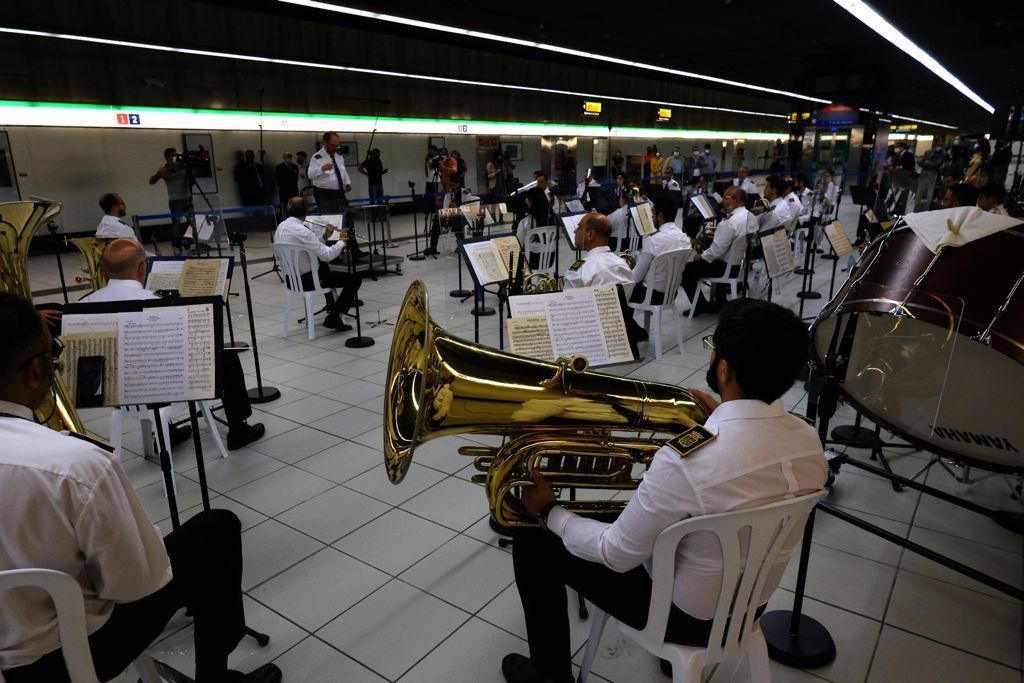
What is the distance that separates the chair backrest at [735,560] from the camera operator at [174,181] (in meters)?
10.3

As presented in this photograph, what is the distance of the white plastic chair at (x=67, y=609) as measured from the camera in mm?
1117

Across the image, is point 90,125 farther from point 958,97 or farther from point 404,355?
point 958,97

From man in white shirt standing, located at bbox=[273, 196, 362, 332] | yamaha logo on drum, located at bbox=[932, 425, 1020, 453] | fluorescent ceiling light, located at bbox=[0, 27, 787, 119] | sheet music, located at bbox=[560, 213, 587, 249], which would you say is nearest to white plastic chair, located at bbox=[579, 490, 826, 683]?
yamaha logo on drum, located at bbox=[932, 425, 1020, 453]

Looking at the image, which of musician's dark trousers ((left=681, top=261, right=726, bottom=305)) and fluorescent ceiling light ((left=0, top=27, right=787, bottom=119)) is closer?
musician's dark trousers ((left=681, top=261, right=726, bottom=305))

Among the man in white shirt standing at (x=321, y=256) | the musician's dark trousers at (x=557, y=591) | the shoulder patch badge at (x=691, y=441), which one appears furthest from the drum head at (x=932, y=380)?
the man in white shirt standing at (x=321, y=256)

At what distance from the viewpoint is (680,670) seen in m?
1.42

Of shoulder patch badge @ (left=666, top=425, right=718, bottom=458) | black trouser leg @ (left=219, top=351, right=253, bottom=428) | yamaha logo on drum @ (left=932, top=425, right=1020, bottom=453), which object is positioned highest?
shoulder patch badge @ (left=666, top=425, right=718, bottom=458)

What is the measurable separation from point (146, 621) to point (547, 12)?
990cm

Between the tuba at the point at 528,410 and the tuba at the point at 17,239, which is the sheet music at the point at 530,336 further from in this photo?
the tuba at the point at 17,239

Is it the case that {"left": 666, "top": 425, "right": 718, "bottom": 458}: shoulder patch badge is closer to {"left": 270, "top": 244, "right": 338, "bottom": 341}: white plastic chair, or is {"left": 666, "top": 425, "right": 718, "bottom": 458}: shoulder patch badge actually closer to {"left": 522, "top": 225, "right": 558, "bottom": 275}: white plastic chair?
{"left": 270, "top": 244, "right": 338, "bottom": 341}: white plastic chair

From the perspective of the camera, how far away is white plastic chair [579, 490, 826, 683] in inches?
50.1

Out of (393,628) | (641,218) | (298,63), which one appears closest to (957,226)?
(393,628)

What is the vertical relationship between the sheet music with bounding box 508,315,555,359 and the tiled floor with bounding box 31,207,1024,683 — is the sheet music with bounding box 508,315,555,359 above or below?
above

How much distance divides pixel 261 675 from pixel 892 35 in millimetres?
13188
